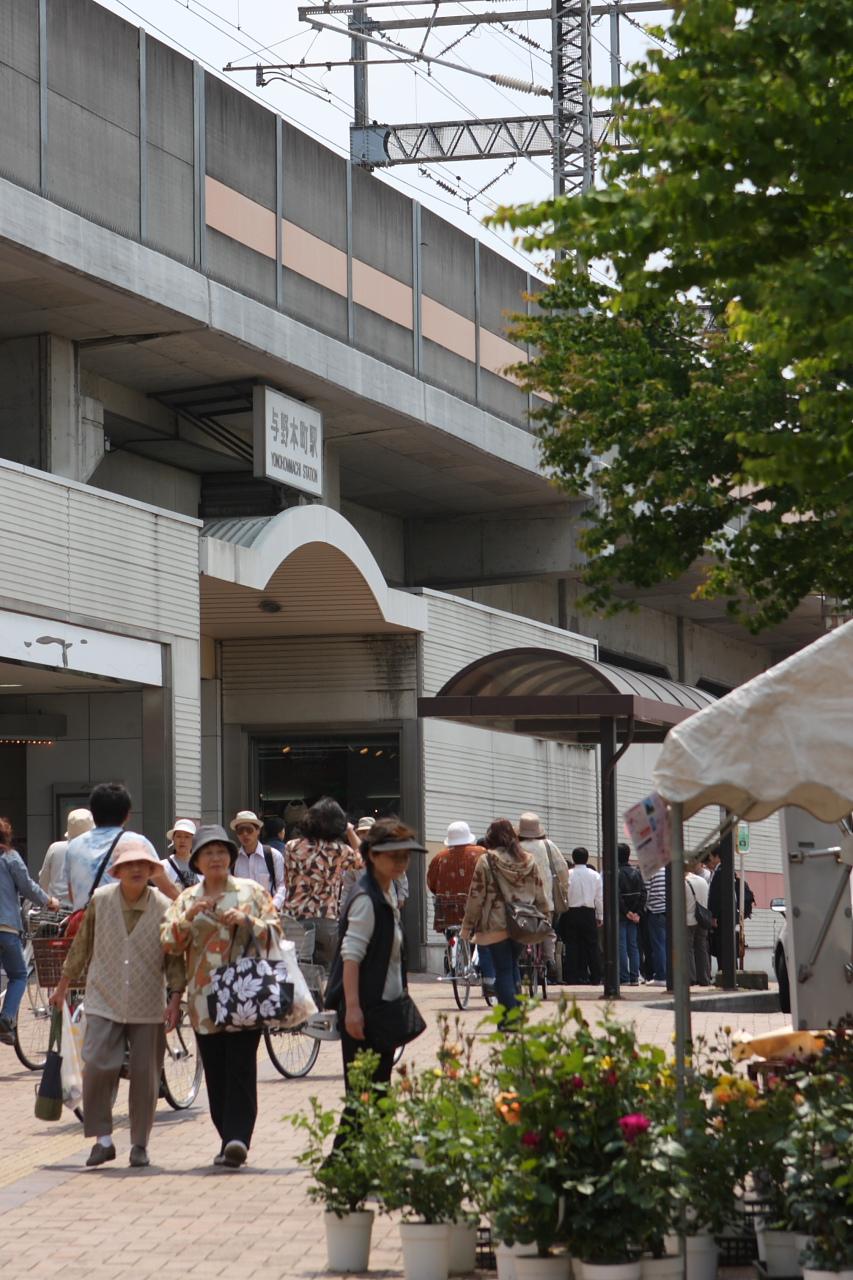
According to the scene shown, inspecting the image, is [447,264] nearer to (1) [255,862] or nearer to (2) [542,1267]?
(1) [255,862]

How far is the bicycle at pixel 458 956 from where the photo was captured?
20422 millimetres

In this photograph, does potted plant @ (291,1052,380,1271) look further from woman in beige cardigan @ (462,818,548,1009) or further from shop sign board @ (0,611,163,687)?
shop sign board @ (0,611,163,687)

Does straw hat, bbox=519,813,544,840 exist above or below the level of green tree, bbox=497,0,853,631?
below

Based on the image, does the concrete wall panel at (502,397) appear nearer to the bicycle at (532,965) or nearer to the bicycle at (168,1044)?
the bicycle at (532,965)

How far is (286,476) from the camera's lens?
26484mm

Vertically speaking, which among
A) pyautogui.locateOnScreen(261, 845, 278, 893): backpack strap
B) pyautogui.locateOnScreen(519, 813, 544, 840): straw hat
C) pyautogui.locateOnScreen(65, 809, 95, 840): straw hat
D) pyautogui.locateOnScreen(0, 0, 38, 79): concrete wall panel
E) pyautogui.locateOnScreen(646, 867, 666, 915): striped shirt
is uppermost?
pyautogui.locateOnScreen(0, 0, 38, 79): concrete wall panel

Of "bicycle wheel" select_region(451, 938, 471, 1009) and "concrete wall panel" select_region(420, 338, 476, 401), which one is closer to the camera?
"bicycle wheel" select_region(451, 938, 471, 1009)

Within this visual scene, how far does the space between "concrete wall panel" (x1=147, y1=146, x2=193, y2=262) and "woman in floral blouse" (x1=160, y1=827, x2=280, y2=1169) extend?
1375 centimetres

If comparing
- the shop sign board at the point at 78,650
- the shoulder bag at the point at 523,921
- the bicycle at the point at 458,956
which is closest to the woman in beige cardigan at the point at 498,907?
the shoulder bag at the point at 523,921

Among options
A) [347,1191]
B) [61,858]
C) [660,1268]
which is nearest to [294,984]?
[347,1191]

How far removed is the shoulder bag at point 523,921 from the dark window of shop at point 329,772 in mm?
12550

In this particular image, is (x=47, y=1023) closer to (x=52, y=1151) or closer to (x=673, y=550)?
(x=52, y=1151)

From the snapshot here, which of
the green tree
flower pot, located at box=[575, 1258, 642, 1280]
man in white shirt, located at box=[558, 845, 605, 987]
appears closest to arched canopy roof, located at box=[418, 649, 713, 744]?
man in white shirt, located at box=[558, 845, 605, 987]

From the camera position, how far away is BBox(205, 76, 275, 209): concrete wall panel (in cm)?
2461
